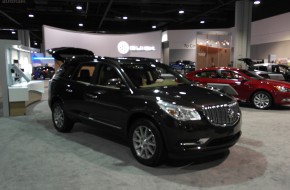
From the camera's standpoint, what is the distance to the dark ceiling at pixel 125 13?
18.7 metres

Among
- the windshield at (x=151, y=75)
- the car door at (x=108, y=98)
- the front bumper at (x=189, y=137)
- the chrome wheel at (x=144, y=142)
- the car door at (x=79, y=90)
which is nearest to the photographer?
the front bumper at (x=189, y=137)

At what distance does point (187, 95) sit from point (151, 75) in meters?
1.09

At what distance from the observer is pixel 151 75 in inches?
196

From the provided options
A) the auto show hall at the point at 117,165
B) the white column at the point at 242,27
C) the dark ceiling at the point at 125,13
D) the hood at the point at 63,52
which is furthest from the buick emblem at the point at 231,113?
the dark ceiling at the point at 125,13

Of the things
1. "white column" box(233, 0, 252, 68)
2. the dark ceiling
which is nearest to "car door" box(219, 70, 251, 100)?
"white column" box(233, 0, 252, 68)

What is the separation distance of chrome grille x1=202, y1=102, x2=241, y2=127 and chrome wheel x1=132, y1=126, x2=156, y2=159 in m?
A: 0.82

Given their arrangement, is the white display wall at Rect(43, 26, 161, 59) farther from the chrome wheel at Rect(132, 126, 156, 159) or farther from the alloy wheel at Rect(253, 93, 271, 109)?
the chrome wheel at Rect(132, 126, 156, 159)

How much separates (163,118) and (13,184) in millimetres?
2060

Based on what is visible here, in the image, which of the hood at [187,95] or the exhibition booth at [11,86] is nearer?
the hood at [187,95]

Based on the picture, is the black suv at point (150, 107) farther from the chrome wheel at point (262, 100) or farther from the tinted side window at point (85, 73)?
the chrome wheel at point (262, 100)

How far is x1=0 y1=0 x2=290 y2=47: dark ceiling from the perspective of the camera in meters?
18.7

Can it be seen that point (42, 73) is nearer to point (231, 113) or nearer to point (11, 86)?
point (11, 86)

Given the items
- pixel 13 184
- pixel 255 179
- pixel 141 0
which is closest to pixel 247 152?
pixel 255 179

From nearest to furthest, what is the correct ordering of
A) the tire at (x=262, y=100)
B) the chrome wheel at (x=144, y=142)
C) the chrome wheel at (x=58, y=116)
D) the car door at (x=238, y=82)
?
the chrome wheel at (x=144, y=142)
the chrome wheel at (x=58, y=116)
the tire at (x=262, y=100)
the car door at (x=238, y=82)
